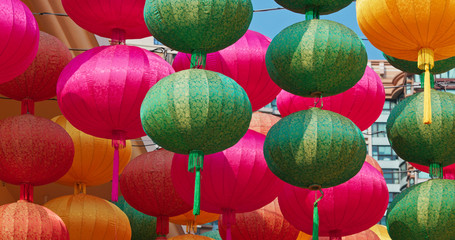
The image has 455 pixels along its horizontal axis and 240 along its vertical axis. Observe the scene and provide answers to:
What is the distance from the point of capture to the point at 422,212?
4.55 meters

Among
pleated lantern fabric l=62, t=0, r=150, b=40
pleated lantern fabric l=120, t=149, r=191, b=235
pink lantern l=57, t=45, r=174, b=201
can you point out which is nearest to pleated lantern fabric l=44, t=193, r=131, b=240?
pleated lantern fabric l=120, t=149, r=191, b=235

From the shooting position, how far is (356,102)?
544cm

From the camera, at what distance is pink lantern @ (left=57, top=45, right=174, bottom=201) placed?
4.88 metres

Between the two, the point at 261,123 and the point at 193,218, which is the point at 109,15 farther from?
the point at 193,218

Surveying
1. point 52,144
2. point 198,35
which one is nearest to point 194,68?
point 198,35

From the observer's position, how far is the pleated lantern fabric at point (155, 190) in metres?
5.74

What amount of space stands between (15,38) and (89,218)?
1.52 metres

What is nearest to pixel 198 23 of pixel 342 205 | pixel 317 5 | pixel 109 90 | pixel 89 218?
pixel 317 5

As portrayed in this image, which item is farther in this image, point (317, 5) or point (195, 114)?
point (317, 5)

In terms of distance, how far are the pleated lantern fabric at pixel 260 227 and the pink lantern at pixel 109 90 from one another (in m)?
1.02

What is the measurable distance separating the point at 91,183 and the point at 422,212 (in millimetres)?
2569

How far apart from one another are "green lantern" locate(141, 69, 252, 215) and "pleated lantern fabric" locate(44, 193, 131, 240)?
1717mm

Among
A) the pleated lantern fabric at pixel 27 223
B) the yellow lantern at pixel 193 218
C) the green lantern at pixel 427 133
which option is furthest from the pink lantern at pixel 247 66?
the yellow lantern at pixel 193 218

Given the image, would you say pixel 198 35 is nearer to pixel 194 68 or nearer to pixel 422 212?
pixel 194 68
